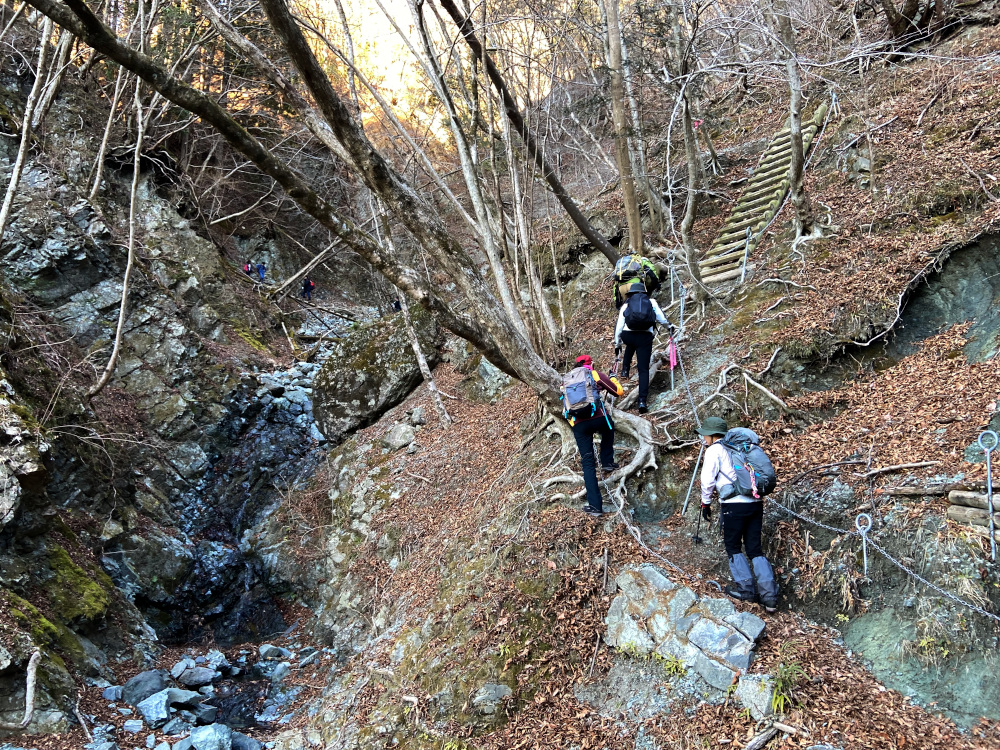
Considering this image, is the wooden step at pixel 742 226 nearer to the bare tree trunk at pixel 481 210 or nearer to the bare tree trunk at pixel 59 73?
the bare tree trunk at pixel 481 210

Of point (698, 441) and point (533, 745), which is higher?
point (698, 441)

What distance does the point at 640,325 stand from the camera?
22.2 ft

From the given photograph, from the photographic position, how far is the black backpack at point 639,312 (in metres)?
6.70

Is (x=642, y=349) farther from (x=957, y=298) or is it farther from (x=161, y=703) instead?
(x=161, y=703)

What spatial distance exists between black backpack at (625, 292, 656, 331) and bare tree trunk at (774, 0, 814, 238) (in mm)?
3286

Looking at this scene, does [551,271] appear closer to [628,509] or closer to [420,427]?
[420,427]

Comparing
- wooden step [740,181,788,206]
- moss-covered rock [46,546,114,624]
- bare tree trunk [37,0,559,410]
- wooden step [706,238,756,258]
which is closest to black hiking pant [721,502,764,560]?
bare tree trunk [37,0,559,410]

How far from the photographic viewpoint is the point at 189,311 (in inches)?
619

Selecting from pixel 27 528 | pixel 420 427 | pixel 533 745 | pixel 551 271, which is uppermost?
pixel 27 528

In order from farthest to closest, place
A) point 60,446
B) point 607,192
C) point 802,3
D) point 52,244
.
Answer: point 607,192, point 52,244, point 802,3, point 60,446

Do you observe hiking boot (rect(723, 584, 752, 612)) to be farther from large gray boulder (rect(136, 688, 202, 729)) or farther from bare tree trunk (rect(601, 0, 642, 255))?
large gray boulder (rect(136, 688, 202, 729))

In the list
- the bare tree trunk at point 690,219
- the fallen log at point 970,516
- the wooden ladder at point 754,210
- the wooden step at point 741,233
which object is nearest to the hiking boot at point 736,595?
the fallen log at point 970,516

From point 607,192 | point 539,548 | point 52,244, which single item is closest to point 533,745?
point 539,548

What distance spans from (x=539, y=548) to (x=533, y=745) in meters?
1.76
